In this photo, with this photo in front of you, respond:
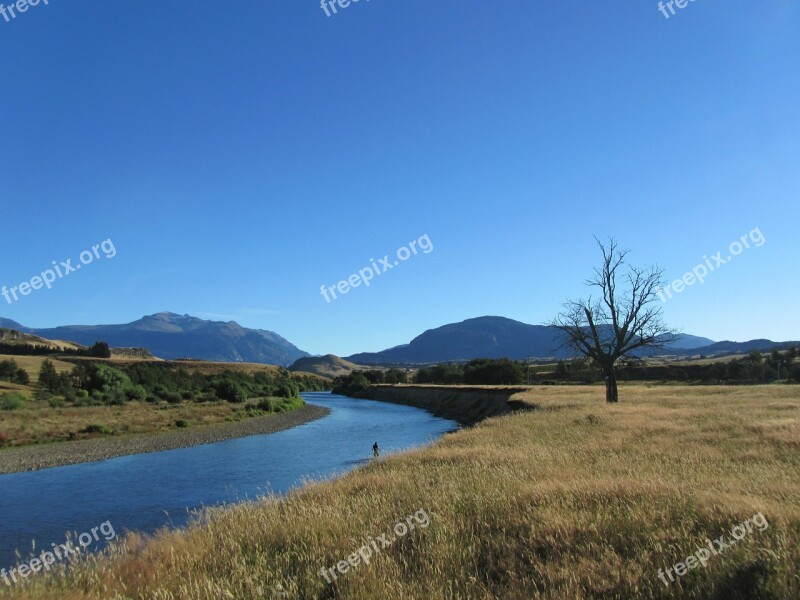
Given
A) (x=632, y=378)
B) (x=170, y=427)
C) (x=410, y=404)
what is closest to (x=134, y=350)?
(x=410, y=404)

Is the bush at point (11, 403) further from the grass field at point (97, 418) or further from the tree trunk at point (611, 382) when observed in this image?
the tree trunk at point (611, 382)

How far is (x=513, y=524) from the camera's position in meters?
7.37

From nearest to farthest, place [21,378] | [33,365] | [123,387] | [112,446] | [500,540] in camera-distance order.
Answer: [500,540], [112,446], [123,387], [21,378], [33,365]

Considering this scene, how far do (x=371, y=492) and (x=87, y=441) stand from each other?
1449 inches

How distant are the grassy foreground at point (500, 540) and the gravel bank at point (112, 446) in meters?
27.4

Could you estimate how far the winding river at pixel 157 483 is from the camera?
58.5 ft

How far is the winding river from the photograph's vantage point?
58.5ft

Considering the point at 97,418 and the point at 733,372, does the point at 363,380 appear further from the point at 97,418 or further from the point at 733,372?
the point at 97,418

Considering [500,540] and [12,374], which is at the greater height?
[12,374]

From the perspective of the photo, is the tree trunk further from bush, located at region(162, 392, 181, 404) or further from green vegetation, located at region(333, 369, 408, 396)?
green vegetation, located at region(333, 369, 408, 396)

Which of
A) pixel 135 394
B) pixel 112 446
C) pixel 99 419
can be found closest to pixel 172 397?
pixel 135 394

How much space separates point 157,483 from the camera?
24703 millimetres

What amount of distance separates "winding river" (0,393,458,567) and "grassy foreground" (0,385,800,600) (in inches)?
98.4

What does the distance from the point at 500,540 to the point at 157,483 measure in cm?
2304
